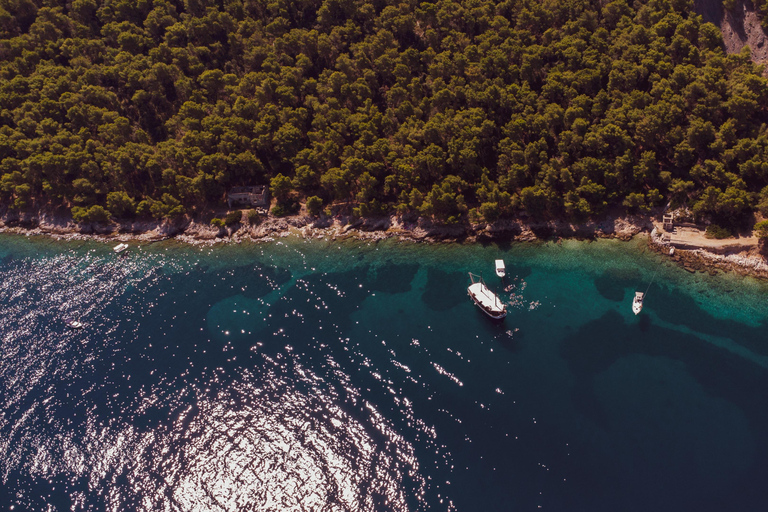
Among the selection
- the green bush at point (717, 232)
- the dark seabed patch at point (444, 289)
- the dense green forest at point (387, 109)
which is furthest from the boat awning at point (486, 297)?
the green bush at point (717, 232)

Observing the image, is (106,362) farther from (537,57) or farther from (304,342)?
(537,57)

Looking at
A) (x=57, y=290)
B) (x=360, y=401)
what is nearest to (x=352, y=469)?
(x=360, y=401)

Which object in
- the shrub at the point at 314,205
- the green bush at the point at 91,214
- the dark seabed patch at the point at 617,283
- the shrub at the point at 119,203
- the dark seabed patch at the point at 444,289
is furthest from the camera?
the green bush at the point at 91,214

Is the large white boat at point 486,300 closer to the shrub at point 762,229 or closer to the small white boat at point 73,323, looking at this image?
the shrub at point 762,229

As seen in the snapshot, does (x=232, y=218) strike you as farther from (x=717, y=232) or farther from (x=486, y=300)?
(x=717, y=232)

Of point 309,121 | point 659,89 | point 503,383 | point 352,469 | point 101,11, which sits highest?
point 101,11

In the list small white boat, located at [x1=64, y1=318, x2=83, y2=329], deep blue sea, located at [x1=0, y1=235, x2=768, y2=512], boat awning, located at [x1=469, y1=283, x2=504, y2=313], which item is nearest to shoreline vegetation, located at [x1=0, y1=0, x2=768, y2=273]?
deep blue sea, located at [x1=0, y1=235, x2=768, y2=512]

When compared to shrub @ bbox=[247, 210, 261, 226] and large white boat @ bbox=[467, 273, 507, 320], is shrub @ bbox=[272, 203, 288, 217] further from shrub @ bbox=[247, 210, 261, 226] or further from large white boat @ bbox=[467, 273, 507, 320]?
large white boat @ bbox=[467, 273, 507, 320]
